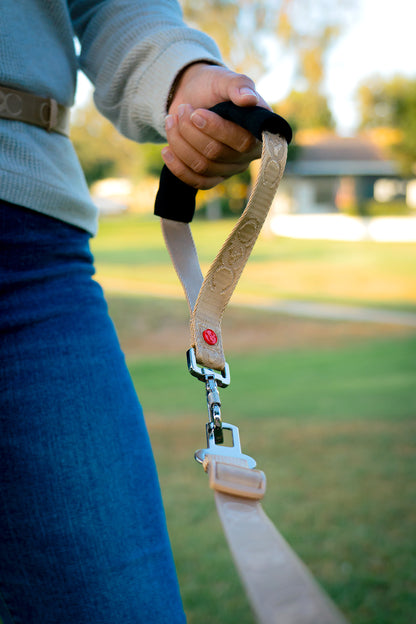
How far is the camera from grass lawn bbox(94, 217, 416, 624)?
2.88 m

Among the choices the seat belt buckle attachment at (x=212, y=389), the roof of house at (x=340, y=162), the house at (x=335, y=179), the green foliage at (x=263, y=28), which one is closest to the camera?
the seat belt buckle attachment at (x=212, y=389)

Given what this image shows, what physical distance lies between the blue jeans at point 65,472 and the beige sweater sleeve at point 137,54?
14.2 inches

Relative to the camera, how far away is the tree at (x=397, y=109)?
42312 mm

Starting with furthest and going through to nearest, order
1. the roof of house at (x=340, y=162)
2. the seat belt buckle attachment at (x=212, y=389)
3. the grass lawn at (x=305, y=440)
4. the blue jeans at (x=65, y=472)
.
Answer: the roof of house at (x=340, y=162) < the grass lawn at (x=305, y=440) < the blue jeans at (x=65, y=472) < the seat belt buckle attachment at (x=212, y=389)

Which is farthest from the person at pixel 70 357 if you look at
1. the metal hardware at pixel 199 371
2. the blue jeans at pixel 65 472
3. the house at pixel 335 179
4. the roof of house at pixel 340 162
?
the house at pixel 335 179

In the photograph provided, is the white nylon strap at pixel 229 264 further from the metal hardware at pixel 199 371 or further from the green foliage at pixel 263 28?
the green foliage at pixel 263 28

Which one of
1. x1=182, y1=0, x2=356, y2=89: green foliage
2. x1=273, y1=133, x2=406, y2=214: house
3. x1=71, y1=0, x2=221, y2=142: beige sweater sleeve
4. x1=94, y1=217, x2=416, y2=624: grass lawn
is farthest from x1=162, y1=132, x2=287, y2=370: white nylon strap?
x1=273, y1=133, x2=406, y2=214: house

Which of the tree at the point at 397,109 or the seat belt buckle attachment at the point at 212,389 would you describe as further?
the tree at the point at 397,109

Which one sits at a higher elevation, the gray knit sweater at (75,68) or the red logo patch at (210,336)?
the gray knit sweater at (75,68)

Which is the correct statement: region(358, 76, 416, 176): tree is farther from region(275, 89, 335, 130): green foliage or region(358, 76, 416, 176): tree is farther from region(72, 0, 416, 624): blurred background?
region(275, 89, 335, 130): green foliage

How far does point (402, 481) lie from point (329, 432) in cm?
110

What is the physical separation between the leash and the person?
0.23 feet

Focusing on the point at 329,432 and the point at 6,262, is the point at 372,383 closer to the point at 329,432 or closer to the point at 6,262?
the point at 329,432

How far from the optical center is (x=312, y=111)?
21812 millimetres
